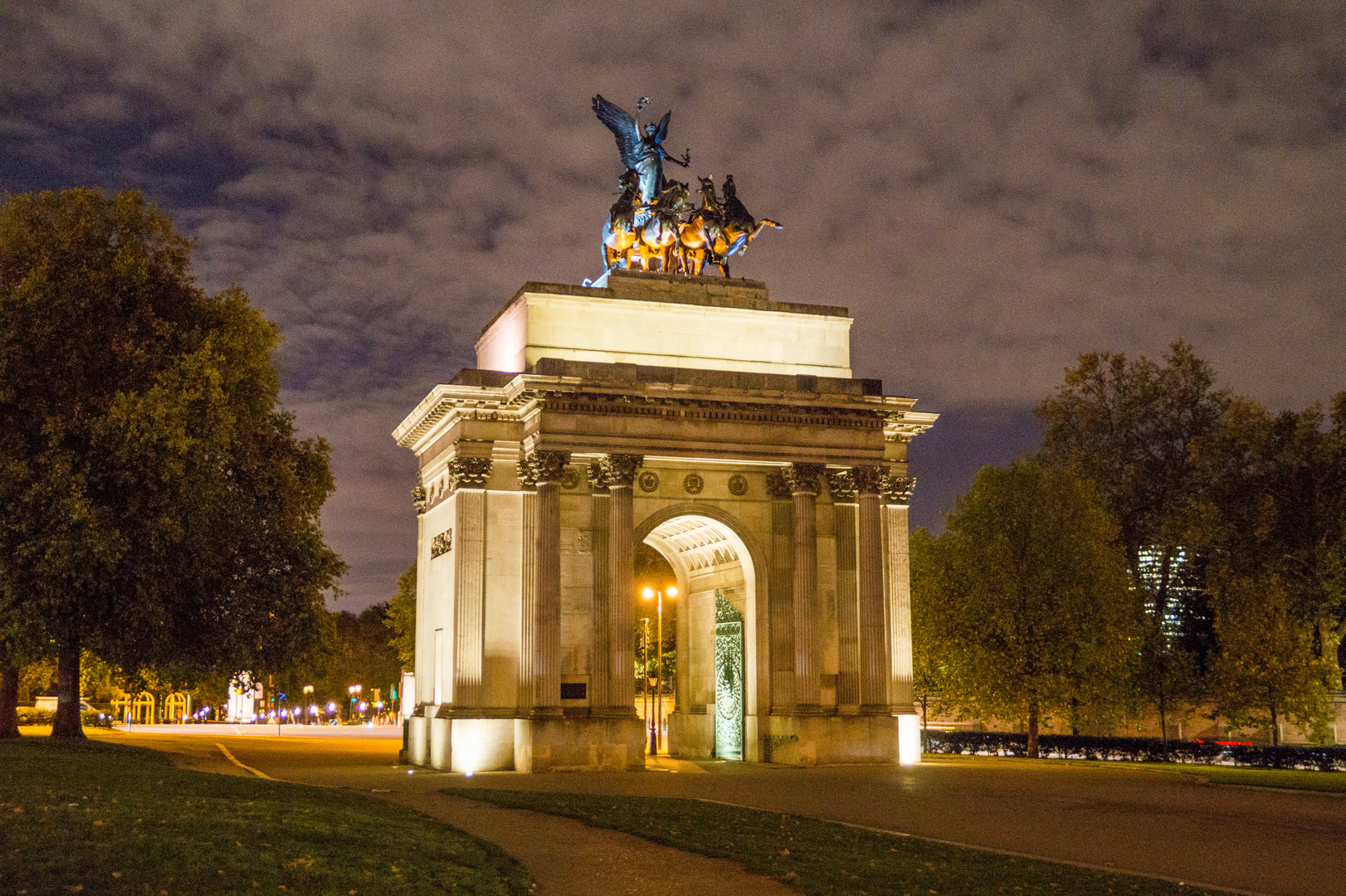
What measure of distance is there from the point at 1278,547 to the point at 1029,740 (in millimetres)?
15168

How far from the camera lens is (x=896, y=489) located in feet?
144

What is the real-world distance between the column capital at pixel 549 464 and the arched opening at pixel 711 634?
146 inches

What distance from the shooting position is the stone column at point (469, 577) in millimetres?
39469

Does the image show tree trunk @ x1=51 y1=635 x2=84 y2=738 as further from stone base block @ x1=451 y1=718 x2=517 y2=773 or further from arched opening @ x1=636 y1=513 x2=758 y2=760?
arched opening @ x1=636 y1=513 x2=758 y2=760

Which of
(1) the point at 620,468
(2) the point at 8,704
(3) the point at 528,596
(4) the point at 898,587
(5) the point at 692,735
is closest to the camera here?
(2) the point at 8,704

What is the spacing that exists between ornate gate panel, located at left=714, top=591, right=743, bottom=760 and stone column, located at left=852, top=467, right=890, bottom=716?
13.3 feet

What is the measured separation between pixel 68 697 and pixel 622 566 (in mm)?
16681

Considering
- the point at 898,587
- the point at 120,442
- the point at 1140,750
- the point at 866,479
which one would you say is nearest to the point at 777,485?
the point at 866,479

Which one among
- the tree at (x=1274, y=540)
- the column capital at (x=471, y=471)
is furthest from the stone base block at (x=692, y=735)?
the tree at (x=1274, y=540)

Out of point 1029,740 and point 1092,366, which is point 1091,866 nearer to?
point 1029,740

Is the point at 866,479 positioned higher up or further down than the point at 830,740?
higher up

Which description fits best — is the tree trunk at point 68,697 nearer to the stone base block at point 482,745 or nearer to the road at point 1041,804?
the road at point 1041,804

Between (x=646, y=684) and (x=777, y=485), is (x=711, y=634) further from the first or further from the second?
(x=646, y=684)

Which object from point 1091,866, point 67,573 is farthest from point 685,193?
point 1091,866
